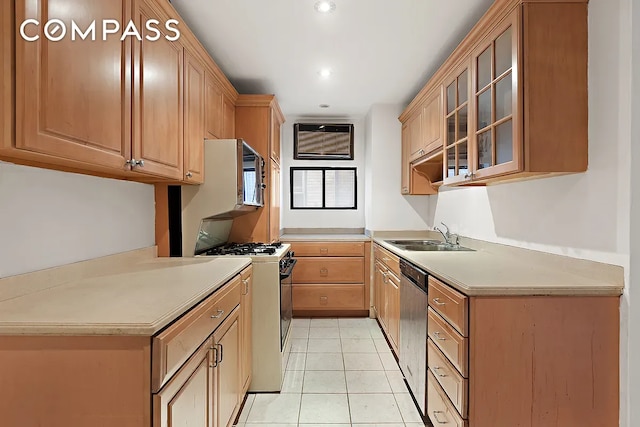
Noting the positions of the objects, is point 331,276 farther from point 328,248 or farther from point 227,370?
point 227,370

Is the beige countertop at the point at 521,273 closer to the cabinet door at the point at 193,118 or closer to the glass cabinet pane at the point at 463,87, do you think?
the glass cabinet pane at the point at 463,87

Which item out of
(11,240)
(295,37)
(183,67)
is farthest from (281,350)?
(295,37)

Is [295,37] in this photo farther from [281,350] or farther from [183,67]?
[281,350]

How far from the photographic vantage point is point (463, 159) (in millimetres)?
2371

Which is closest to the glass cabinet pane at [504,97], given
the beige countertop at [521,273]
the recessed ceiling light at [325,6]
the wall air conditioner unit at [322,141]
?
the beige countertop at [521,273]

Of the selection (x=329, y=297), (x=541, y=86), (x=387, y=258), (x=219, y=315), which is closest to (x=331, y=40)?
(x=541, y=86)

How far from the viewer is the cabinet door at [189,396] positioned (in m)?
1.08

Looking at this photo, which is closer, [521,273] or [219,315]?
[219,315]

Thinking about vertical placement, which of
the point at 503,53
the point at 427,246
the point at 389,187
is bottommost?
the point at 427,246

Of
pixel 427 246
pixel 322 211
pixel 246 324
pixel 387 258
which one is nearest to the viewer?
pixel 246 324

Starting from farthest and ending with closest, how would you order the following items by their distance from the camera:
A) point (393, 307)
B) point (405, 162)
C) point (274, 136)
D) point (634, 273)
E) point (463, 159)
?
point (405, 162) → point (274, 136) → point (393, 307) → point (463, 159) → point (634, 273)

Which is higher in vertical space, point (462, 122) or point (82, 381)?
point (462, 122)

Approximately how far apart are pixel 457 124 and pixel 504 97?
2.04 feet

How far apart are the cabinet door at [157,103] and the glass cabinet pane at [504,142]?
180 centimetres
